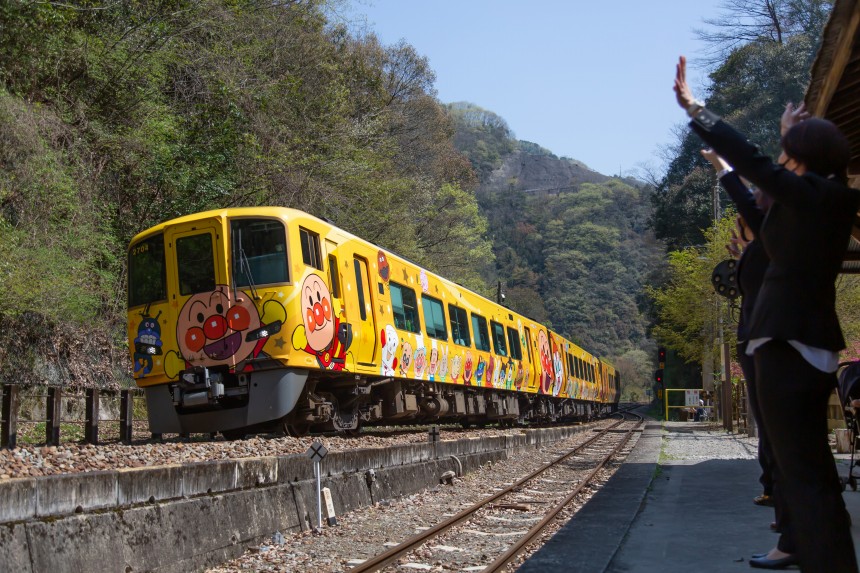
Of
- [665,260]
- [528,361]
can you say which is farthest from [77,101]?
[665,260]

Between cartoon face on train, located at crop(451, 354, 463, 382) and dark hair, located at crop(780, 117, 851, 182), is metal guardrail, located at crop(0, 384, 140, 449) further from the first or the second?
dark hair, located at crop(780, 117, 851, 182)

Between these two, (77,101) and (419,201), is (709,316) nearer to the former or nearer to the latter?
(419,201)

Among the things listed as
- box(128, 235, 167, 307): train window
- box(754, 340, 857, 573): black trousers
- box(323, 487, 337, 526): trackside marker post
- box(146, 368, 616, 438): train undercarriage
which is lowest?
box(323, 487, 337, 526): trackside marker post

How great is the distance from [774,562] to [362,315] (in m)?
8.40

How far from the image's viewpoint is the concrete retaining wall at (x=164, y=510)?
4.60 meters

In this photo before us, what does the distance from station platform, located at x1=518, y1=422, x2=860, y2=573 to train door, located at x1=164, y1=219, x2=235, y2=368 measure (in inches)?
176

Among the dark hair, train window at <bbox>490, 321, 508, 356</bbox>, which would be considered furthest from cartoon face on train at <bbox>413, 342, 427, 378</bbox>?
the dark hair

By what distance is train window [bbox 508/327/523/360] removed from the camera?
70.3ft

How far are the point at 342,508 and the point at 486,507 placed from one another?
1466 mm

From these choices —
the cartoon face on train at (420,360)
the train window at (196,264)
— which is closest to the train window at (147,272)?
the train window at (196,264)

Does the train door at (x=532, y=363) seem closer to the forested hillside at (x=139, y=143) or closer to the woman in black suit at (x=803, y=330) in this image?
the forested hillside at (x=139, y=143)

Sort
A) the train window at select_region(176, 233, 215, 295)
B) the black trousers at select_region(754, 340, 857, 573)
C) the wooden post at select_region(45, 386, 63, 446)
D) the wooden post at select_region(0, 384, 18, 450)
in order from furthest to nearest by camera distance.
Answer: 1. the train window at select_region(176, 233, 215, 295)
2. the wooden post at select_region(45, 386, 63, 446)
3. the wooden post at select_region(0, 384, 18, 450)
4. the black trousers at select_region(754, 340, 857, 573)

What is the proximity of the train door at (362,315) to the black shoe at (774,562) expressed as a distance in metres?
7.78

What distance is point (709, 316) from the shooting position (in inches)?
1211
